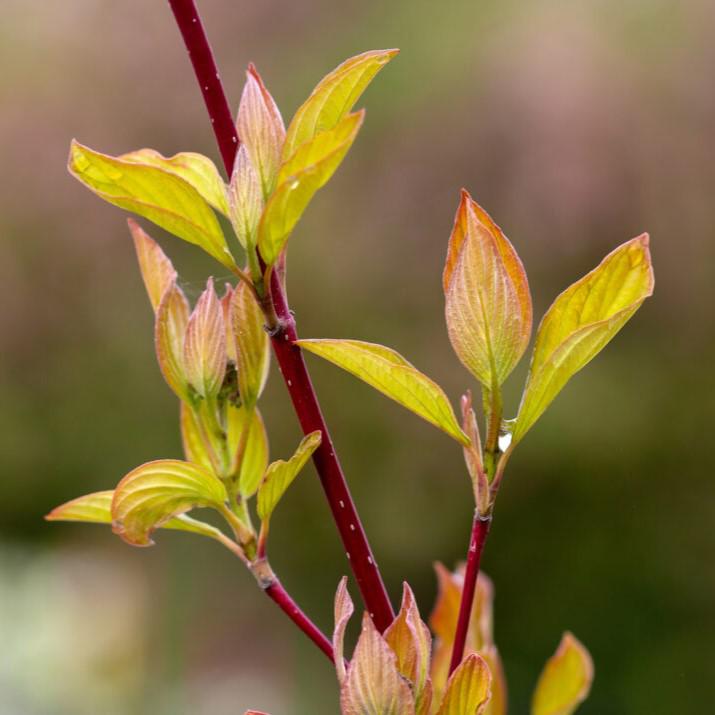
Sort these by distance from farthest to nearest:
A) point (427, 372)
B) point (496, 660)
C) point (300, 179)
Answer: point (427, 372) < point (496, 660) < point (300, 179)

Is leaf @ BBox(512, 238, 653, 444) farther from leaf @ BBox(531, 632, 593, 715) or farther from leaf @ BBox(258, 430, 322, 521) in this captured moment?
leaf @ BBox(531, 632, 593, 715)

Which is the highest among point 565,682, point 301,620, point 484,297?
point 484,297

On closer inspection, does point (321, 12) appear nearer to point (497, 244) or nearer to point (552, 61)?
point (552, 61)

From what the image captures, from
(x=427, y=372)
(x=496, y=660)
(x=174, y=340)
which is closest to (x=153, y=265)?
(x=174, y=340)

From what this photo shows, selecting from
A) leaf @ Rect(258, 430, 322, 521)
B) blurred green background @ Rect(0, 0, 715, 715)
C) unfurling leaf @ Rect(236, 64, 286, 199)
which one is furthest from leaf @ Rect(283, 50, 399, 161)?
blurred green background @ Rect(0, 0, 715, 715)

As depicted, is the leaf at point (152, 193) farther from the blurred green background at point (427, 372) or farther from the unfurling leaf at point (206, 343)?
the blurred green background at point (427, 372)

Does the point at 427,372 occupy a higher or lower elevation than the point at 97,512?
lower

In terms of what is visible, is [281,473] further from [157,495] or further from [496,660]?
[496,660]
